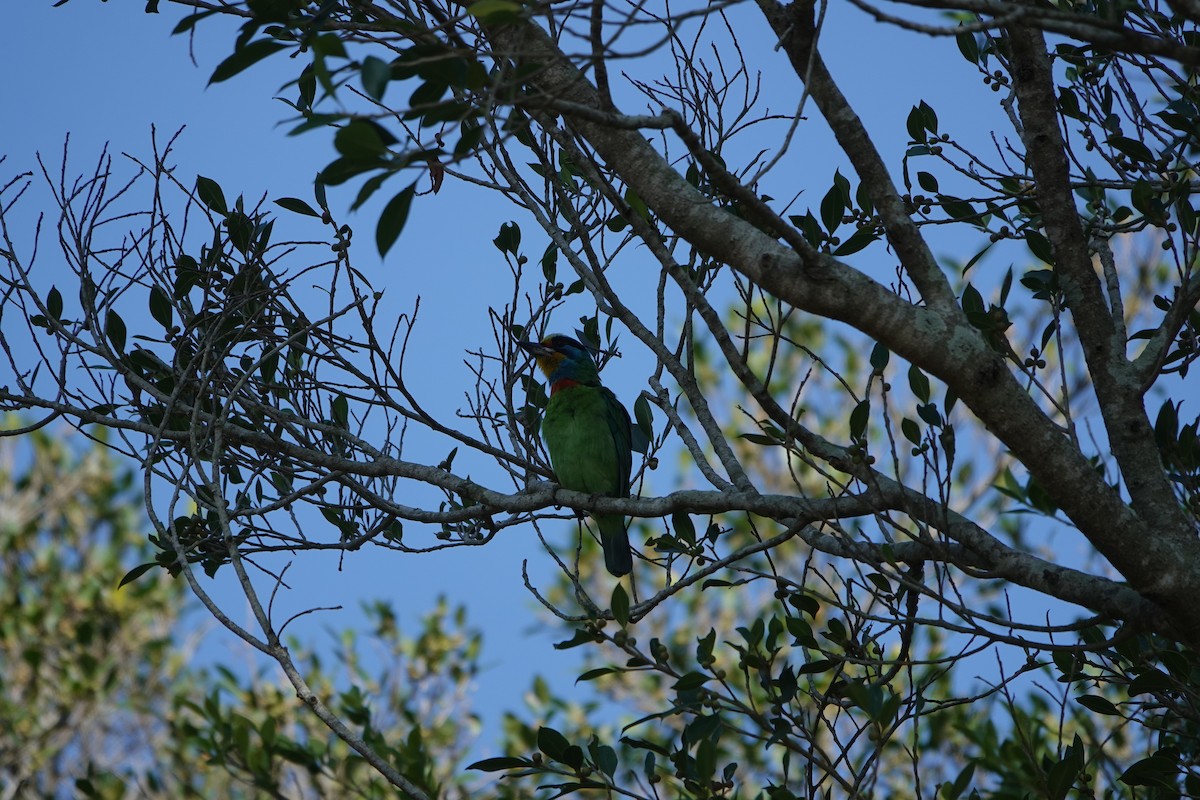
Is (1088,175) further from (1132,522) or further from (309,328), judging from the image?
(309,328)

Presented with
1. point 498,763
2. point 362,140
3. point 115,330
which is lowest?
point 498,763

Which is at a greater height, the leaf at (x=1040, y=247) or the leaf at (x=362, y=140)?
the leaf at (x=1040, y=247)

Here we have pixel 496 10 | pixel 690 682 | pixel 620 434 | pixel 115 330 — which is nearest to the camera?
pixel 496 10

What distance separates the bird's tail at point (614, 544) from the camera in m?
5.79

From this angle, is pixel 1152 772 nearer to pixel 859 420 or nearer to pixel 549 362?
pixel 859 420

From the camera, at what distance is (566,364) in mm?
6598

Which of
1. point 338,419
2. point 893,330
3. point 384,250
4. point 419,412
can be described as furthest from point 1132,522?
point 338,419

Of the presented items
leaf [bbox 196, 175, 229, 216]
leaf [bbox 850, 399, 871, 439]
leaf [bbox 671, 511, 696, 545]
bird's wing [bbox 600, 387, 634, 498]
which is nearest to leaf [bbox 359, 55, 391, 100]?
leaf [bbox 850, 399, 871, 439]

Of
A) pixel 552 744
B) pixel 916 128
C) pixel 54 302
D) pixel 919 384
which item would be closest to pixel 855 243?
pixel 919 384

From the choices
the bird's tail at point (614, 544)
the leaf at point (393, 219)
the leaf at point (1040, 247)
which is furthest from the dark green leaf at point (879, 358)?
the bird's tail at point (614, 544)

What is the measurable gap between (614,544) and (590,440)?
0.51 meters

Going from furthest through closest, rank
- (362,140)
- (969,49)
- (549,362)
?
(549,362)
(969,49)
(362,140)

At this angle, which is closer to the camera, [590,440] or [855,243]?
[855,243]

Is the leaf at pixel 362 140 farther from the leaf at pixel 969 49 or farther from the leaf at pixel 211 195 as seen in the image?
the leaf at pixel 969 49
